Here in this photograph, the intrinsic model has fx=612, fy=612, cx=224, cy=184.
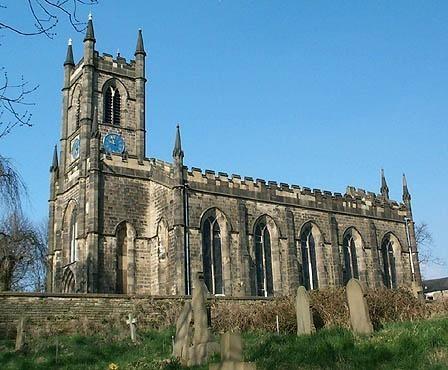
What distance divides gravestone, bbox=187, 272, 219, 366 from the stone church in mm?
13263

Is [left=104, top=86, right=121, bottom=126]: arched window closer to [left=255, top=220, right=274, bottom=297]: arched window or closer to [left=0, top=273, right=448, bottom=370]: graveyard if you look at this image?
[left=255, top=220, right=274, bottom=297]: arched window

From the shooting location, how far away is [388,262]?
126 ft

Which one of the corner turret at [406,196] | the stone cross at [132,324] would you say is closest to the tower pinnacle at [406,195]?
the corner turret at [406,196]

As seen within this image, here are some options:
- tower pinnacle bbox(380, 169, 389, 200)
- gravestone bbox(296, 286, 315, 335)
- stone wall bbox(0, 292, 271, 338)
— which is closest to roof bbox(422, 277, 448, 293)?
tower pinnacle bbox(380, 169, 389, 200)

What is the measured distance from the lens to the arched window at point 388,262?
38125mm

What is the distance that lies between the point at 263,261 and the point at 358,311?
19422 mm

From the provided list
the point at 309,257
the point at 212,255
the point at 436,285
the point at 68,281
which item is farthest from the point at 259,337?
the point at 436,285

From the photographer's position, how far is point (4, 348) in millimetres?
16406

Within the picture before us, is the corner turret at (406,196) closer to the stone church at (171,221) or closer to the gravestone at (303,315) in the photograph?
the stone church at (171,221)

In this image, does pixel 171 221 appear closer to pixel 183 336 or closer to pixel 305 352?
pixel 183 336

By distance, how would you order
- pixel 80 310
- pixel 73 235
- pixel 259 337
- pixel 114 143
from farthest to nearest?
pixel 114 143 < pixel 73 235 < pixel 80 310 < pixel 259 337

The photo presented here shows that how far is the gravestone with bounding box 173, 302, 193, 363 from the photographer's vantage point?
1270cm

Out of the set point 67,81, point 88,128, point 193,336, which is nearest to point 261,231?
point 88,128

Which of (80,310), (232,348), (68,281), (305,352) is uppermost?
(68,281)
